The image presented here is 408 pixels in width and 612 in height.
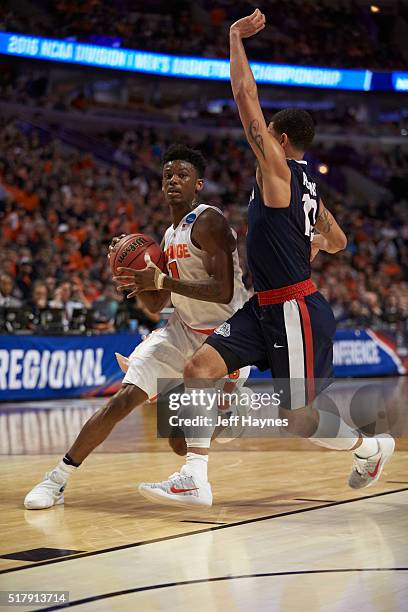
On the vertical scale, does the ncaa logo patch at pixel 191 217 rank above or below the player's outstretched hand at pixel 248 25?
below

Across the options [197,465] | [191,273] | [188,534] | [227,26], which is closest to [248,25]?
[191,273]

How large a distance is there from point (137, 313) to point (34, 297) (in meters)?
1.69

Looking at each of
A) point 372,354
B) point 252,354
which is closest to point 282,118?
point 252,354

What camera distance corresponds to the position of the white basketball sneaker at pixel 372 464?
5754mm

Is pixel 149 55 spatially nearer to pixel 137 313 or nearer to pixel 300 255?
pixel 137 313

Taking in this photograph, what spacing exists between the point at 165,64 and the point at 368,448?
19343 mm

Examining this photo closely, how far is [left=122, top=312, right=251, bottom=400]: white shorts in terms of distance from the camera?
592cm

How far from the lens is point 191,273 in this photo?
6.13 meters

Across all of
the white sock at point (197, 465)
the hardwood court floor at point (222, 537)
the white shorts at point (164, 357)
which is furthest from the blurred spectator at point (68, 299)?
the white sock at point (197, 465)

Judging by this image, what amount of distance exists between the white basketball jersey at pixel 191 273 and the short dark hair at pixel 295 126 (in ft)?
2.27

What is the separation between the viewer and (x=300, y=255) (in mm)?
5566

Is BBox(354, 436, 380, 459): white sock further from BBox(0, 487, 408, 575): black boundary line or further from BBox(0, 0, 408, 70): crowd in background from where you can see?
BBox(0, 0, 408, 70): crowd in background

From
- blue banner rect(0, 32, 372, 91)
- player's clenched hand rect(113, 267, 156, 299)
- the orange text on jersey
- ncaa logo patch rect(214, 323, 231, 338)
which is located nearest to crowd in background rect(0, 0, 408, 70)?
blue banner rect(0, 32, 372, 91)

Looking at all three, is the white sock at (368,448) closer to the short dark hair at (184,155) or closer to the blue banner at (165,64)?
the short dark hair at (184,155)
